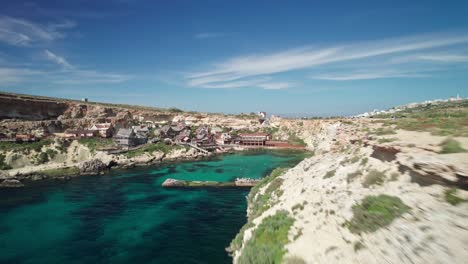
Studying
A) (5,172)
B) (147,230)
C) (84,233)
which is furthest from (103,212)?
(5,172)

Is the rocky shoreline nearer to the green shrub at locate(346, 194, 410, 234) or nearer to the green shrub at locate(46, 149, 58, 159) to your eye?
the green shrub at locate(46, 149, 58, 159)

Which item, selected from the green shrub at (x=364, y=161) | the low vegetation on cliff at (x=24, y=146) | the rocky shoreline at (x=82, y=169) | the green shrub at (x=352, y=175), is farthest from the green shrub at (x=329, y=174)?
the low vegetation on cliff at (x=24, y=146)

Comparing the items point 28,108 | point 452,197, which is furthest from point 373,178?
point 28,108

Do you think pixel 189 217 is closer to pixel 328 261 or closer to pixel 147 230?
pixel 147 230

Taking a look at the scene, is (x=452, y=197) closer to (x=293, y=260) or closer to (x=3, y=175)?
(x=293, y=260)

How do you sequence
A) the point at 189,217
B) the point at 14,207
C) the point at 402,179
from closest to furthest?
the point at 402,179 < the point at 189,217 < the point at 14,207

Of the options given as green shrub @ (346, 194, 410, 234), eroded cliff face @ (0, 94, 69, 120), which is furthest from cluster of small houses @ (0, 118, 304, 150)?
green shrub @ (346, 194, 410, 234)

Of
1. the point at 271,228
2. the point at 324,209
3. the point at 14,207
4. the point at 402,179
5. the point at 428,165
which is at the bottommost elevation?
the point at 14,207
